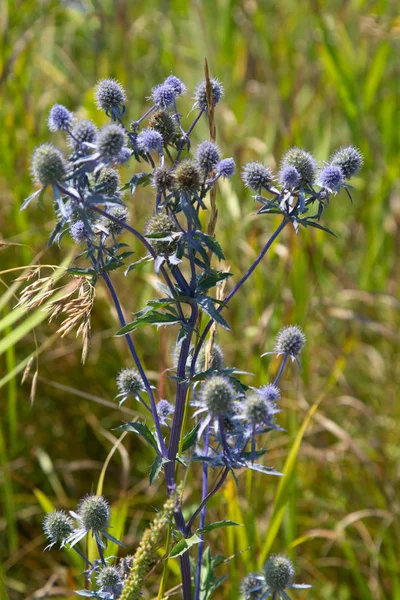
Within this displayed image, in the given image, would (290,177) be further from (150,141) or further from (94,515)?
(94,515)

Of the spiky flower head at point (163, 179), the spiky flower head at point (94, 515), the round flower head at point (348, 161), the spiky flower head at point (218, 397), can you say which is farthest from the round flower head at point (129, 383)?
the round flower head at point (348, 161)

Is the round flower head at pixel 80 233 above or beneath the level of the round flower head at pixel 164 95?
beneath

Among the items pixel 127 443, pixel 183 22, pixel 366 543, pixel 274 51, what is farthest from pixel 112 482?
pixel 183 22

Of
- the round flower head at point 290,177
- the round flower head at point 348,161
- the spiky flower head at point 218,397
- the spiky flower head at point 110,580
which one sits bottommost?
the spiky flower head at point 110,580

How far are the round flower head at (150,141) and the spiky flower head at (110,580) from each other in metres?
0.91

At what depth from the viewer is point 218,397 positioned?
1.28 metres

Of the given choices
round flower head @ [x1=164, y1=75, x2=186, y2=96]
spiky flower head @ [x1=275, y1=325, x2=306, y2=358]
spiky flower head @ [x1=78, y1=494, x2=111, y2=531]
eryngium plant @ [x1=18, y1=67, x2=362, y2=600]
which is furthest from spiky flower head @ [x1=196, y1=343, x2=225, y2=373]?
round flower head @ [x1=164, y1=75, x2=186, y2=96]

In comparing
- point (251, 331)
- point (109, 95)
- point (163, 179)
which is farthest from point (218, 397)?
point (251, 331)

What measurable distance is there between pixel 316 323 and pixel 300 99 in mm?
1952

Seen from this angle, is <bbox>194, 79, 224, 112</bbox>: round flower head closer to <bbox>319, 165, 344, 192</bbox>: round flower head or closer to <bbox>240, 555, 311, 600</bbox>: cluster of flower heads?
<bbox>319, 165, 344, 192</bbox>: round flower head

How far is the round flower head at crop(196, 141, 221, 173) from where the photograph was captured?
141 cm

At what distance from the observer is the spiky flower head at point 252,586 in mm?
1606

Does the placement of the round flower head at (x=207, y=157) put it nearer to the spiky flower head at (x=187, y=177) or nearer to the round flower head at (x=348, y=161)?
the spiky flower head at (x=187, y=177)

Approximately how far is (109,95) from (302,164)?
45 centimetres
